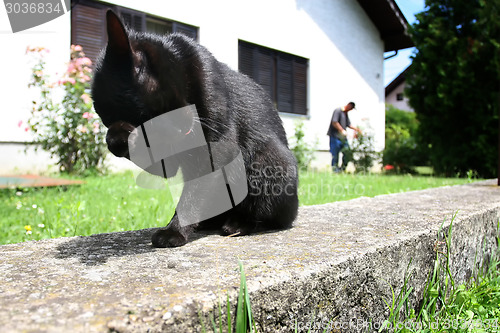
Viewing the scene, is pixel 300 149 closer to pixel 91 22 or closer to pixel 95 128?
pixel 95 128

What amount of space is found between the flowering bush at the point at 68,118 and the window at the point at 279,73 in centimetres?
320

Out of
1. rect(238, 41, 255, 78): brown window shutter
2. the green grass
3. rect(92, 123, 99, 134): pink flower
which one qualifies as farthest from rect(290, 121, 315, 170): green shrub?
the green grass

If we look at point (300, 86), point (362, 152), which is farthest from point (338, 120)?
point (300, 86)

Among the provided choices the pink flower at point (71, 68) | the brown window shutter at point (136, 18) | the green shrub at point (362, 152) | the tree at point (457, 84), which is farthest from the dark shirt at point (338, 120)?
the pink flower at point (71, 68)

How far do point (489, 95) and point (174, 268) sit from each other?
7950 mm

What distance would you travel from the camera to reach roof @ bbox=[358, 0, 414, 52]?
33.3 feet

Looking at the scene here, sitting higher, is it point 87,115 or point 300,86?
point 300,86

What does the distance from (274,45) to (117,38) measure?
7.47m

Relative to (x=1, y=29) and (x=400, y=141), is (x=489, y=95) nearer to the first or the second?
(x=400, y=141)

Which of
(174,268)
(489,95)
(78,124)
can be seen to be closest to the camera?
(174,268)

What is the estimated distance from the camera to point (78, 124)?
5340 millimetres

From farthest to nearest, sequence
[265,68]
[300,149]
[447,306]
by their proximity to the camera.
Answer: [265,68], [300,149], [447,306]

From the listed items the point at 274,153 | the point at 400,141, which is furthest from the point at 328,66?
the point at 274,153

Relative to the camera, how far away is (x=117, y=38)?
1.14 meters
